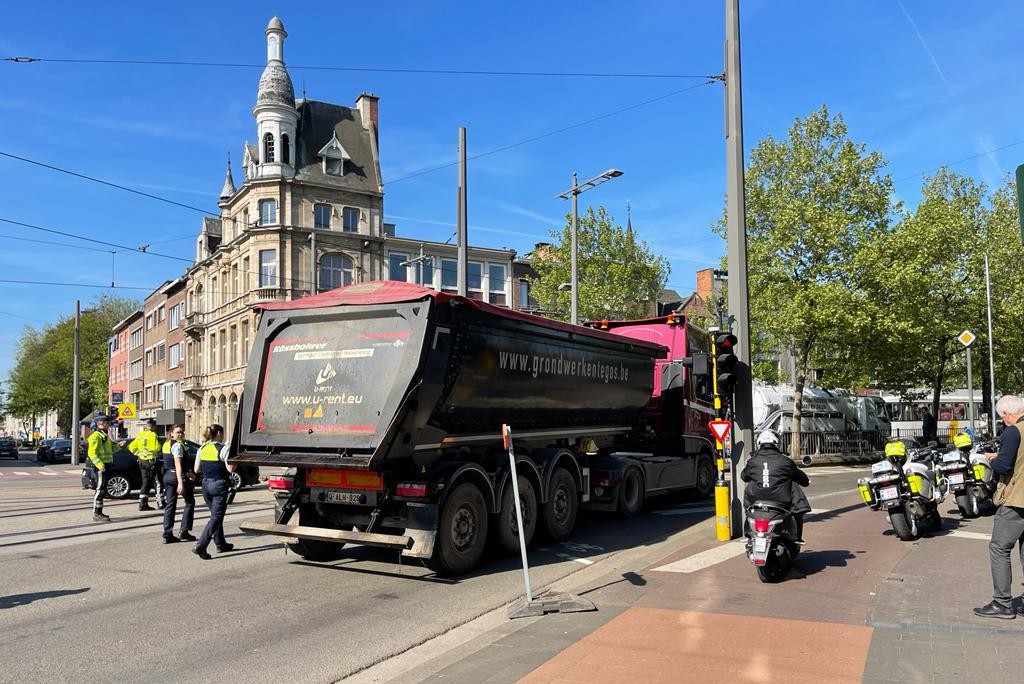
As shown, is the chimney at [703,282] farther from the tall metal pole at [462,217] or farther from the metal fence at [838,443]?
the tall metal pole at [462,217]

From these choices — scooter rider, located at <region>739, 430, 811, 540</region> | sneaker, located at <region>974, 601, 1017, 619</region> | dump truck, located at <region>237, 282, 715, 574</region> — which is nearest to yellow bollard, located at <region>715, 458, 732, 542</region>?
dump truck, located at <region>237, 282, 715, 574</region>

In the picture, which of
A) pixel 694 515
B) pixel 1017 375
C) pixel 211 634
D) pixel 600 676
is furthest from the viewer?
pixel 1017 375

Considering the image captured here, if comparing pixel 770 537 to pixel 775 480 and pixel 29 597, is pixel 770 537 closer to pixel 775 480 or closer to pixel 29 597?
pixel 775 480

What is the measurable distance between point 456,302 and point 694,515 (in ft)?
22.4

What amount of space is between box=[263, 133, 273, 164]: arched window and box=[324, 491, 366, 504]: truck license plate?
38.9m

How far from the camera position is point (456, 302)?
8.40 metres

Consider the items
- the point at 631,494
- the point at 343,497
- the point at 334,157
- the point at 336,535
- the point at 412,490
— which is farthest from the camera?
the point at 334,157

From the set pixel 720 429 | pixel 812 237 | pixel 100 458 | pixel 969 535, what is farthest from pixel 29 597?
pixel 812 237

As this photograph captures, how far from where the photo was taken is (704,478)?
611 inches

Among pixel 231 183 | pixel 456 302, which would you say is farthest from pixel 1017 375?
pixel 231 183

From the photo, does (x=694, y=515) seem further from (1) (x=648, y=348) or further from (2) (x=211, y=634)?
(2) (x=211, y=634)

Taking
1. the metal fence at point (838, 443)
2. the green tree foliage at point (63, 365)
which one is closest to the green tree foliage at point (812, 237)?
the metal fence at point (838, 443)

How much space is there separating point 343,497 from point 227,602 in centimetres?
160

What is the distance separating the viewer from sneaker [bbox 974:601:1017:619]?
628 cm
